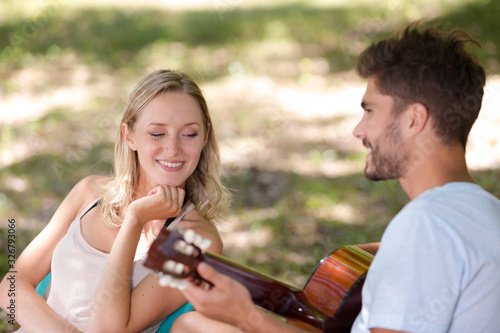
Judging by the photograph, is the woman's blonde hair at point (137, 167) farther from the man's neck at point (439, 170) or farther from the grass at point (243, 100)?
the grass at point (243, 100)

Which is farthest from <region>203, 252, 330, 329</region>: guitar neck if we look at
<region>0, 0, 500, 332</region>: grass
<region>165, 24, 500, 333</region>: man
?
<region>0, 0, 500, 332</region>: grass

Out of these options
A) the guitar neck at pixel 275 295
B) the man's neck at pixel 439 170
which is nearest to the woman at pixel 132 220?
the guitar neck at pixel 275 295

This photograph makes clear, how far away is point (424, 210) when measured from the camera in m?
1.89

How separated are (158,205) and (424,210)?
48.4 inches

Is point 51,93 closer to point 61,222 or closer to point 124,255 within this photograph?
point 61,222

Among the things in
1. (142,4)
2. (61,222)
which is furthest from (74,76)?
(61,222)

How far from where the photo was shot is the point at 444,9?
1031 centimetres

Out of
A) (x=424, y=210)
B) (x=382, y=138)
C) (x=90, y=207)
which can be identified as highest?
(x=382, y=138)

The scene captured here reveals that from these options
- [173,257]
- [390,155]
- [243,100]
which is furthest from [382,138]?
[243,100]

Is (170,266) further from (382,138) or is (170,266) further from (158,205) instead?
(382,138)

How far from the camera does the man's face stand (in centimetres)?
213

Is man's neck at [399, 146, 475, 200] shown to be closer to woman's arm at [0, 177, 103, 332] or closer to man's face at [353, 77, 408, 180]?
man's face at [353, 77, 408, 180]

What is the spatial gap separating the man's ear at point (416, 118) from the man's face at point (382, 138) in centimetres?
4

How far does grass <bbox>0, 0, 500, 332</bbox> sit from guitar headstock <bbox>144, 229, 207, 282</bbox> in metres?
2.46
